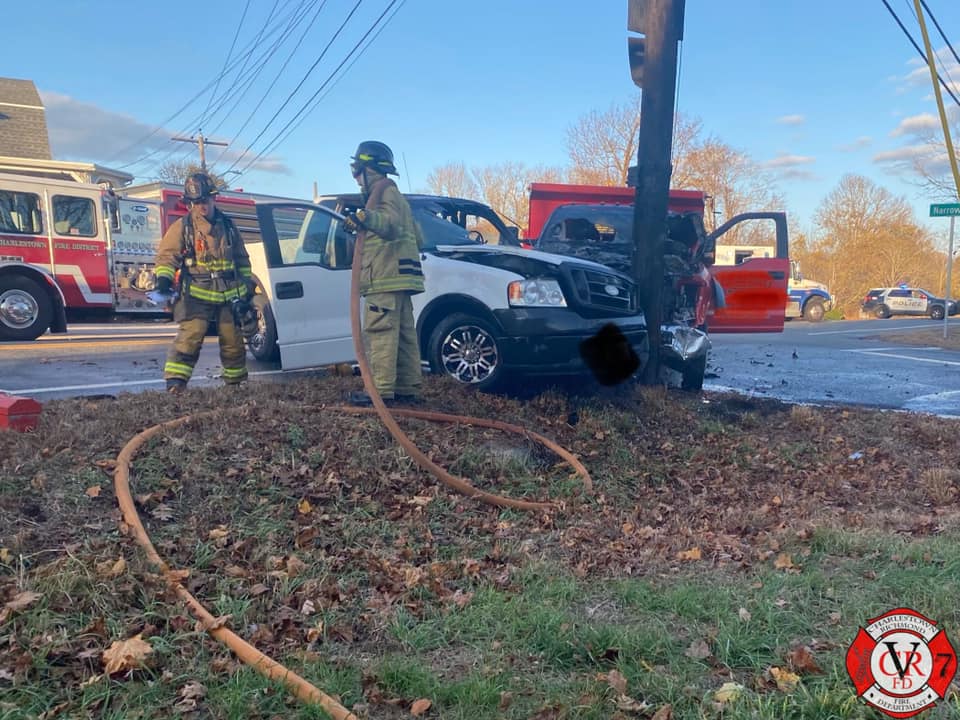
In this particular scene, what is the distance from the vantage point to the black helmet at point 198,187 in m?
5.89

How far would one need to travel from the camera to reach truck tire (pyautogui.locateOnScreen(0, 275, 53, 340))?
10.9m

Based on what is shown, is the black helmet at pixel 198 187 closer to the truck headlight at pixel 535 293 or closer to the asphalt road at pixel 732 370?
the asphalt road at pixel 732 370

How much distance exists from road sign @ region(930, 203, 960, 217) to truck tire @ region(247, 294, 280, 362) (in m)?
13.5

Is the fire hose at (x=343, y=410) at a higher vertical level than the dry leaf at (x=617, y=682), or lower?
higher

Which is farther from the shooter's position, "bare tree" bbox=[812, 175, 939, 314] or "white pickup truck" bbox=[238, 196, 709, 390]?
"bare tree" bbox=[812, 175, 939, 314]

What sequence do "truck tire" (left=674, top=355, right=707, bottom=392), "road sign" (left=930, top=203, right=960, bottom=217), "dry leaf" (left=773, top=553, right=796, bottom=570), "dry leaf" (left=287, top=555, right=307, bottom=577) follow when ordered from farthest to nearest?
1. "road sign" (left=930, top=203, right=960, bottom=217)
2. "truck tire" (left=674, top=355, right=707, bottom=392)
3. "dry leaf" (left=773, top=553, right=796, bottom=570)
4. "dry leaf" (left=287, top=555, right=307, bottom=577)

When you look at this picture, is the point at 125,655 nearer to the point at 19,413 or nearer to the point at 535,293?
the point at 19,413

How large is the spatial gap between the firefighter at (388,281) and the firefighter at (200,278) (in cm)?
129

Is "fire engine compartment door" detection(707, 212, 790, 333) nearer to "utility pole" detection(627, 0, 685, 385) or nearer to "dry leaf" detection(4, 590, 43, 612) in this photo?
"utility pole" detection(627, 0, 685, 385)

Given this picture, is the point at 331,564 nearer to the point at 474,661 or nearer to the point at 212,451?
the point at 474,661

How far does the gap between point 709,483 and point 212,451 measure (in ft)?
10.2

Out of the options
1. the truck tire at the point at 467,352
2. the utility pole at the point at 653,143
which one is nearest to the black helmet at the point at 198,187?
the truck tire at the point at 467,352

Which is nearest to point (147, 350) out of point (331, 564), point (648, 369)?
point (648, 369)

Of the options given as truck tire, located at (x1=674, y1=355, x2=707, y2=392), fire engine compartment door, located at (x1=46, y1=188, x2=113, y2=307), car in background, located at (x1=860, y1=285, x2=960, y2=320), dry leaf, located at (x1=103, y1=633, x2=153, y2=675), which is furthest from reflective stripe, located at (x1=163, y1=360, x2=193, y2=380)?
car in background, located at (x1=860, y1=285, x2=960, y2=320)
